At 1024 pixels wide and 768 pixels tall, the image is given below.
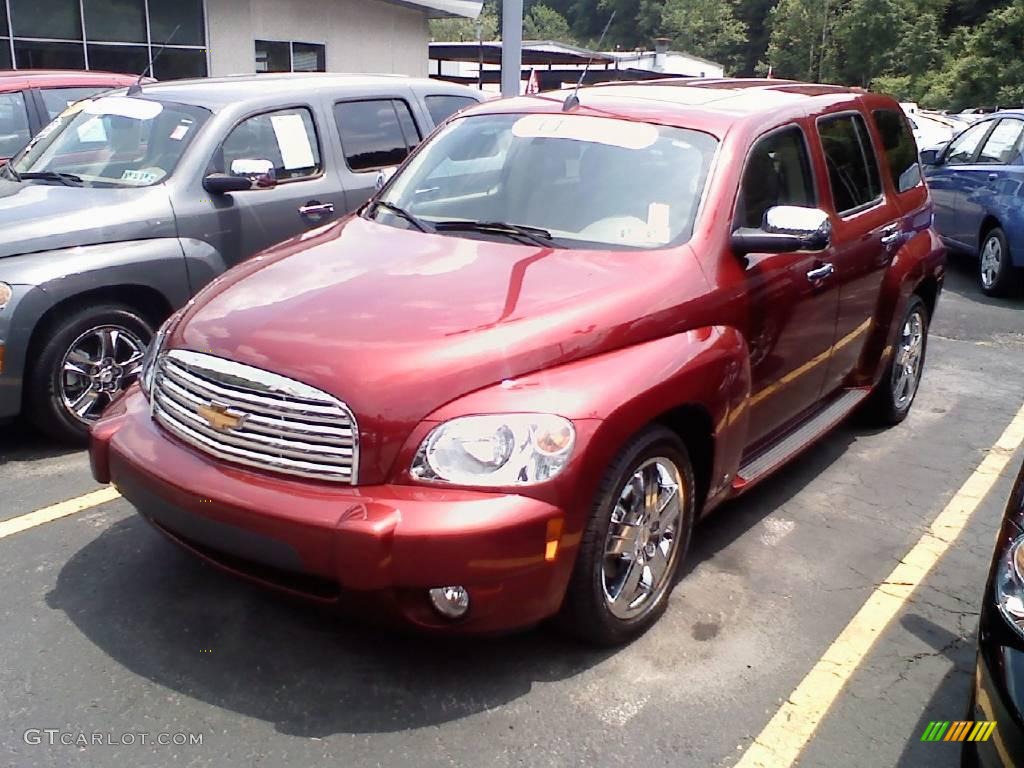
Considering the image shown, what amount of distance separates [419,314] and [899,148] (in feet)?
12.0

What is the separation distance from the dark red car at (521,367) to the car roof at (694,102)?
24 millimetres

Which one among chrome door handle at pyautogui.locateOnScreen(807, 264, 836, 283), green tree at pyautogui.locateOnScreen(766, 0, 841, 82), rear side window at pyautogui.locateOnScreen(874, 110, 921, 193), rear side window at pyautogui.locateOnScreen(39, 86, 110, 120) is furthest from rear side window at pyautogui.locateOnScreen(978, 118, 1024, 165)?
green tree at pyautogui.locateOnScreen(766, 0, 841, 82)

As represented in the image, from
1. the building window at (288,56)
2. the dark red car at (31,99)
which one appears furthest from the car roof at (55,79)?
the building window at (288,56)

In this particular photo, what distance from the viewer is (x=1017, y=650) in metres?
2.34

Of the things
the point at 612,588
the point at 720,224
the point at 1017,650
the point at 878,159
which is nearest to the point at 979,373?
the point at 878,159

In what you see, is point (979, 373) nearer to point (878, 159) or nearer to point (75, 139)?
point (878, 159)

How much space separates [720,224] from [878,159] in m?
2.00

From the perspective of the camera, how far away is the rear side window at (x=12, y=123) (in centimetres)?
745

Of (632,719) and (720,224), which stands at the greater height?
(720,224)

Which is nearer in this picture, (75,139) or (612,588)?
(612,588)

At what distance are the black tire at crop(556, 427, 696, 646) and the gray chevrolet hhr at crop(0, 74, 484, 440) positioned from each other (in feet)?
10.1

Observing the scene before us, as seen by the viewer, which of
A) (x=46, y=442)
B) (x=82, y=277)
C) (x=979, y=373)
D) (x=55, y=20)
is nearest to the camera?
(x=82, y=277)

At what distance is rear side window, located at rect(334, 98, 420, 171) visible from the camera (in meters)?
6.44

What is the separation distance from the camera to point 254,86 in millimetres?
6172
